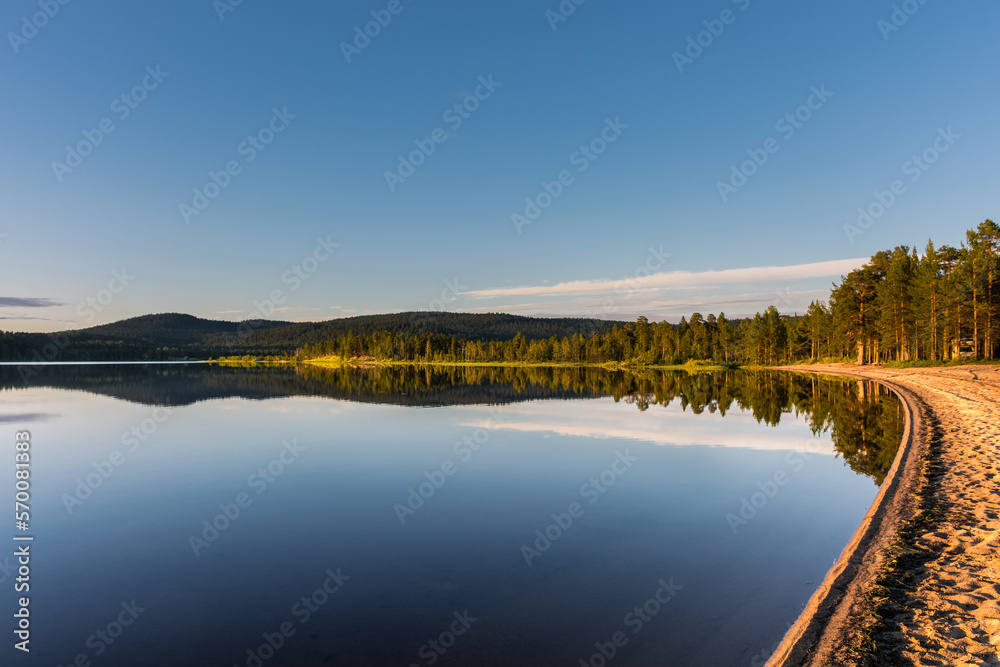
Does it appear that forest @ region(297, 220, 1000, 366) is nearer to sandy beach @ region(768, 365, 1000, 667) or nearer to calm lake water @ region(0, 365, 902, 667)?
calm lake water @ region(0, 365, 902, 667)

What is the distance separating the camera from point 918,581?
25.8ft

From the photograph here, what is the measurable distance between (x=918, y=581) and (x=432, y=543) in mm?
8379

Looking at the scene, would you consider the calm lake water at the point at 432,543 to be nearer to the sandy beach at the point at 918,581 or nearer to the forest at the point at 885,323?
the sandy beach at the point at 918,581

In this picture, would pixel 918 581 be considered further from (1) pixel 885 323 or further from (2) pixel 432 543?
(1) pixel 885 323

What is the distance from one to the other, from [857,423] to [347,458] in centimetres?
2467

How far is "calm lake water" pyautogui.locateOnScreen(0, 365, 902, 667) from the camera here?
777 cm

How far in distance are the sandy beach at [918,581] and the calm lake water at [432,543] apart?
867 millimetres

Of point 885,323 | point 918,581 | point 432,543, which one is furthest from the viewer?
point 885,323

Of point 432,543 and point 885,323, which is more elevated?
point 885,323

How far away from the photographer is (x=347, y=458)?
20.8 metres

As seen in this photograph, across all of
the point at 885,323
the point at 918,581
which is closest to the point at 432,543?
the point at 918,581

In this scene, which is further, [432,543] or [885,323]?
[885,323]

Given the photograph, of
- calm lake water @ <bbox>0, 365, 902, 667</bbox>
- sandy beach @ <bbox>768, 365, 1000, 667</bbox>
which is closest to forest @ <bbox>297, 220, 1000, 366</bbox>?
calm lake water @ <bbox>0, 365, 902, 667</bbox>

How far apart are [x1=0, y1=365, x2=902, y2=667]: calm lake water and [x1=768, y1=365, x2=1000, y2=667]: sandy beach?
867 mm
